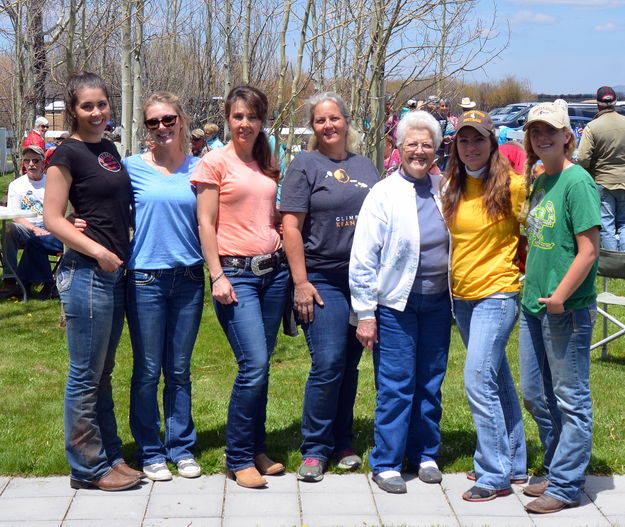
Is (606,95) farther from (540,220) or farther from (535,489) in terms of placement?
(535,489)

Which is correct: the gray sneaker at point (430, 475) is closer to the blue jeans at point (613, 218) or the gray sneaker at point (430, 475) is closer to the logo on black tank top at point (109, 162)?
the logo on black tank top at point (109, 162)

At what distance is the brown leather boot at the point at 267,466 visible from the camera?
4.68m

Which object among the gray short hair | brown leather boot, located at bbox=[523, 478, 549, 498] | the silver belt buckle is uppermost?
the gray short hair

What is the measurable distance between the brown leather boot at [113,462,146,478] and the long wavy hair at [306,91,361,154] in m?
1.95

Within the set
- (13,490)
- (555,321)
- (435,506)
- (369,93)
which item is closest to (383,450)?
(435,506)

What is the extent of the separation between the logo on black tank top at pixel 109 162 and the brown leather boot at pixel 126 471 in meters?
1.57

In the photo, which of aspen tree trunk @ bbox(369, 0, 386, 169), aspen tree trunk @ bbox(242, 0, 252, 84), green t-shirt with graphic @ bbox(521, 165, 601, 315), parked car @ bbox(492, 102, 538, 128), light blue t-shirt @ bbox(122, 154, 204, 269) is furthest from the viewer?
parked car @ bbox(492, 102, 538, 128)

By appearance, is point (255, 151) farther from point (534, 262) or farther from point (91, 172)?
point (534, 262)

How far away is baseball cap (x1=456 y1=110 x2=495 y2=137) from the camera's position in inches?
166

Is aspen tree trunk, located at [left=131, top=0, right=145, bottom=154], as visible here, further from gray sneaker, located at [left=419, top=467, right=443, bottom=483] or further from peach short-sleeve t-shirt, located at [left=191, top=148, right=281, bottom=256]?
gray sneaker, located at [left=419, top=467, right=443, bottom=483]

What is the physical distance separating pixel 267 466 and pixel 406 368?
94cm

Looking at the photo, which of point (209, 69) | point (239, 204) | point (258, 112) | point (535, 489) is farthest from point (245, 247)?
point (209, 69)

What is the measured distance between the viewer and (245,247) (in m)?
4.41

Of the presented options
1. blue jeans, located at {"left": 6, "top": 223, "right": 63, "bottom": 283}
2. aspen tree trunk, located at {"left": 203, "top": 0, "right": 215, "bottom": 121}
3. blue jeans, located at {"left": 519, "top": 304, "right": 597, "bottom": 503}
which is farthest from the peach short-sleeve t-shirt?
aspen tree trunk, located at {"left": 203, "top": 0, "right": 215, "bottom": 121}
